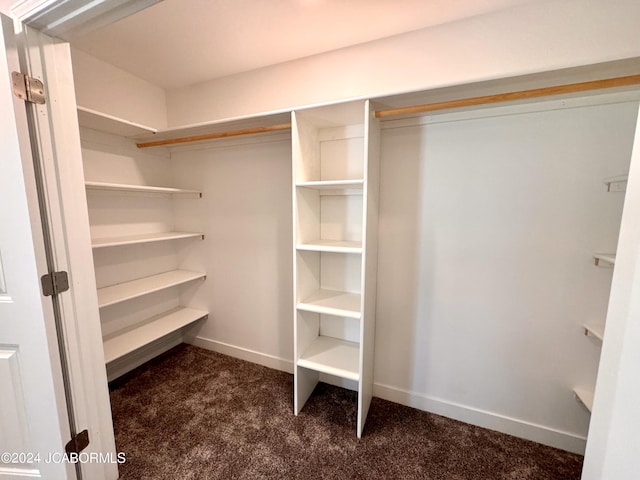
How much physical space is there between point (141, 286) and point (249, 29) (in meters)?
2.04

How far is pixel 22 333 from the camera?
1109 mm

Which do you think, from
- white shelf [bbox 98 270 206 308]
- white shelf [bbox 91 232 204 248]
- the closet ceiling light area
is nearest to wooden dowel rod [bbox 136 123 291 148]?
the closet ceiling light area

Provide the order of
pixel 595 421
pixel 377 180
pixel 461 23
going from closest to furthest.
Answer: pixel 595 421, pixel 461 23, pixel 377 180

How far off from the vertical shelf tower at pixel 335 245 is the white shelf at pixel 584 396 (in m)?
1.16

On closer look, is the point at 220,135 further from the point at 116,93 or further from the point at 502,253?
the point at 502,253

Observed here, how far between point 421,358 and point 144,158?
282 centimetres

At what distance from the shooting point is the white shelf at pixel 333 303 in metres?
1.60

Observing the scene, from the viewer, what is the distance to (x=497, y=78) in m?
1.15

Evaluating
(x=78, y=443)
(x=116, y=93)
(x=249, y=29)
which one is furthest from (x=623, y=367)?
(x=116, y=93)

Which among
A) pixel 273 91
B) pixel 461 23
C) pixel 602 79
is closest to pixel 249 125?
pixel 273 91

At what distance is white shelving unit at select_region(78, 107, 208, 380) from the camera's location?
74.6 inches

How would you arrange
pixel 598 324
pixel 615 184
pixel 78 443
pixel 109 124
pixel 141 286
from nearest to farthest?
1. pixel 78 443
2. pixel 615 184
3. pixel 598 324
4. pixel 109 124
5. pixel 141 286

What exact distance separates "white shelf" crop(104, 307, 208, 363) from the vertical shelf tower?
49.1 inches

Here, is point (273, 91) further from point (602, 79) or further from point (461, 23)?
point (602, 79)
